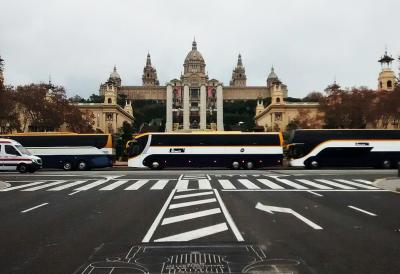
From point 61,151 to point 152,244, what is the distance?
3545 cm

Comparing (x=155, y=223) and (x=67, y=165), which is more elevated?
(x=67, y=165)

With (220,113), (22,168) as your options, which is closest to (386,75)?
(220,113)

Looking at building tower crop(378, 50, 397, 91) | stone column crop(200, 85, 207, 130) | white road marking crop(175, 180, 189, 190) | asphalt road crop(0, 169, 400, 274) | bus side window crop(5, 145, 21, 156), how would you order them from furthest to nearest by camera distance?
stone column crop(200, 85, 207, 130) → building tower crop(378, 50, 397, 91) → bus side window crop(5, 145, 21, 156) → white road marking crop(175, 180, 189, 190) → asphalt road crop(0, 169, 400, 274)

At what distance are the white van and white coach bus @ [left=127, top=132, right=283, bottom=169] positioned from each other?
1022 cm

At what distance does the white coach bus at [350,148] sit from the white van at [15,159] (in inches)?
871

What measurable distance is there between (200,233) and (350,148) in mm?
35168

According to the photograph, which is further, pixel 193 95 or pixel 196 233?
pixel 193 95

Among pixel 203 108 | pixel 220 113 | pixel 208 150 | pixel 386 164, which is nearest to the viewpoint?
pixel 386 164

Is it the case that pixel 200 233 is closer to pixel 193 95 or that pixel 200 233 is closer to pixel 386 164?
pixel 386 164

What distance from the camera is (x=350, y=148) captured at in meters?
42.6

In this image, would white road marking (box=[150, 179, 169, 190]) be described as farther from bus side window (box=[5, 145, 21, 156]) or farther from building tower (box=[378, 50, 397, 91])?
building tower (box=[378, 50, 397, 91])

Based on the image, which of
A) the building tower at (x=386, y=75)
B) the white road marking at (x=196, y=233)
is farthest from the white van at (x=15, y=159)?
the building tower at (x=386, y=75)

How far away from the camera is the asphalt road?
739 cm

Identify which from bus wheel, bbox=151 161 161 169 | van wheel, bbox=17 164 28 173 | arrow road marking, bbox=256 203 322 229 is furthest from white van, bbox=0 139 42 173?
arrow road marking, bbox=256 203 322 229
